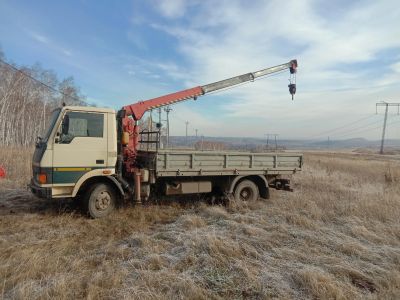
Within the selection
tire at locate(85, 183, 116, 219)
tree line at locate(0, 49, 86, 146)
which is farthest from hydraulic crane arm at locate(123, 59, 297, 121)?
tree line at locate(0, 49, 86, 146)

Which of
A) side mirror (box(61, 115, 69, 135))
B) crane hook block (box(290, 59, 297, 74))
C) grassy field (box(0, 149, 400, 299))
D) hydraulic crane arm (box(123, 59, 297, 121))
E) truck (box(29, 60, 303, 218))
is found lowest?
grassy field (box(0, 149, 400, 299))

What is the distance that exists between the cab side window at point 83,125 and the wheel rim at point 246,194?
434 centimetres

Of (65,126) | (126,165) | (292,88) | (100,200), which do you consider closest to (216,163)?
(126,165)

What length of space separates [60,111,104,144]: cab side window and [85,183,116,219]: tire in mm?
1222

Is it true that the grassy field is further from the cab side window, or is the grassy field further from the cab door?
the cab side window

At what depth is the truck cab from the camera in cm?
709

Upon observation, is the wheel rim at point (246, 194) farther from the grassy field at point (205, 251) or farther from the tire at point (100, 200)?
the tire at point (100, 200)

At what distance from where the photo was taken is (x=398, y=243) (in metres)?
6.00

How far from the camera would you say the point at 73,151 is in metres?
7.31

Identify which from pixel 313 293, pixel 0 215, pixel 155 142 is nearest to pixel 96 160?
pixel 155 142

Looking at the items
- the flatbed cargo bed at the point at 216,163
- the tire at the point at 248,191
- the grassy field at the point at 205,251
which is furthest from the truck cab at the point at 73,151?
the tire at the point at 248,191

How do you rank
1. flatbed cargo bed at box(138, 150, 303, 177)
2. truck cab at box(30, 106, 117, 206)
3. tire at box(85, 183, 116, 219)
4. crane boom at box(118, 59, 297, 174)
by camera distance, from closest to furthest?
1. truck cab at box(30, 106, 117, 206)
2. tire at box(85, 183, 116, 219)
3. flatbed cargo bed at box(138, 150, 303, 177)
4. crane boom at box(118, 59, 297, 174)

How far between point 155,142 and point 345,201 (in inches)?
219

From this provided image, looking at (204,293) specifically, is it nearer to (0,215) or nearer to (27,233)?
(27,233)
